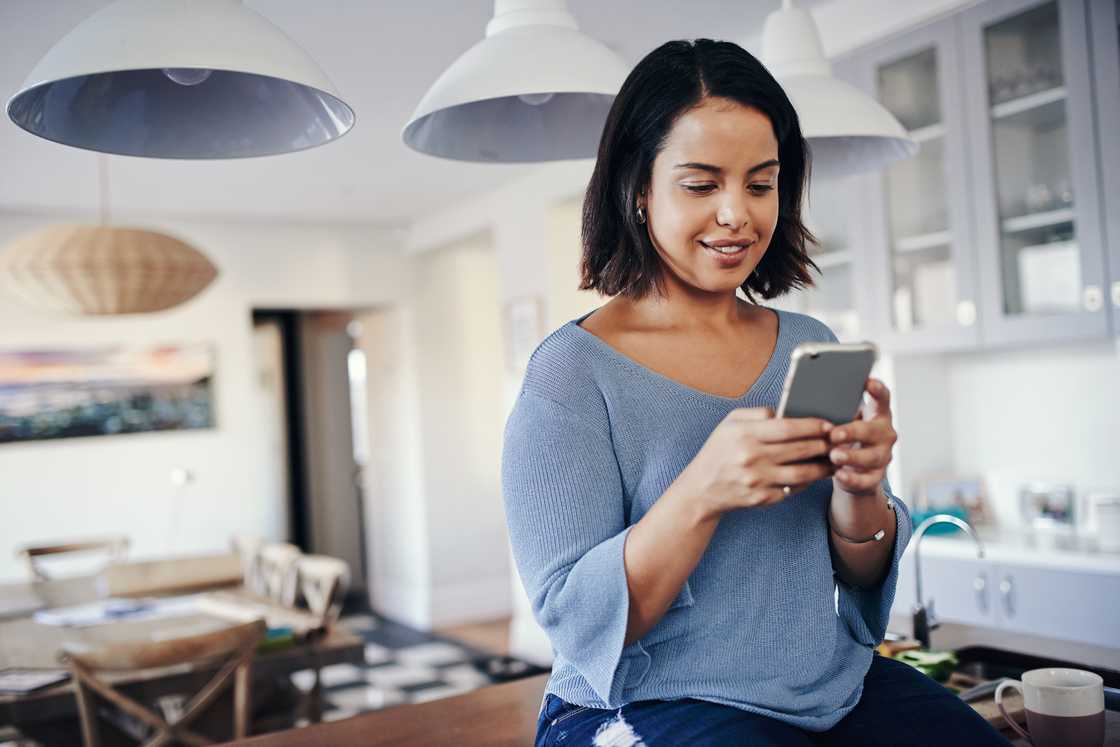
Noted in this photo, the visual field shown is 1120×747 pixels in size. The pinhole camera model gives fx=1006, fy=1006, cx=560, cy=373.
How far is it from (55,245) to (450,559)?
3.71m

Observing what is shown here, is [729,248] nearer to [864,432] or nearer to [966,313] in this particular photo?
[864,432]

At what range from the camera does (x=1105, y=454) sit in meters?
3.10

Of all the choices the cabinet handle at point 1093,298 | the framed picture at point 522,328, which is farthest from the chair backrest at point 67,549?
the cabinet handle at point 1093,298

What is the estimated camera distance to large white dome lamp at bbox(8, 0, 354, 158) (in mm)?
1132

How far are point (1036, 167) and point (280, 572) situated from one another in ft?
9.52

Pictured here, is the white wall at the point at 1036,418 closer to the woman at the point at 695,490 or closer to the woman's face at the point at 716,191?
the woman at the point at 695,490

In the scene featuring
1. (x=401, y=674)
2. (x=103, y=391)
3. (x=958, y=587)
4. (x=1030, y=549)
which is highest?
(x=103, y=391)

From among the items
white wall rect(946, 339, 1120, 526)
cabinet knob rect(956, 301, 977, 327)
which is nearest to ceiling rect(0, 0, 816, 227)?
cabinet knob rect(956, 301, 977, 327)

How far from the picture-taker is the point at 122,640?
2.92 metres

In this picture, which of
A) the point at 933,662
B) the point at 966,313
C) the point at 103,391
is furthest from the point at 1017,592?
the point at 103,391

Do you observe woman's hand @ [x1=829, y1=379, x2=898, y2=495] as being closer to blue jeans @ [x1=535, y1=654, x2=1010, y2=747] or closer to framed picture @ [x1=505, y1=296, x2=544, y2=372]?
blue jeans @ [x1=535, y1=654, x2=1010, y2=747]

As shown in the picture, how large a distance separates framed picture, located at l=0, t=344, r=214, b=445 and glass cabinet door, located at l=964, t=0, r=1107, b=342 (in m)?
4.62

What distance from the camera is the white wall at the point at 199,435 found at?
18.1ft

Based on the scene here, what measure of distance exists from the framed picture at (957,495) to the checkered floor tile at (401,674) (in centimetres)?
209
